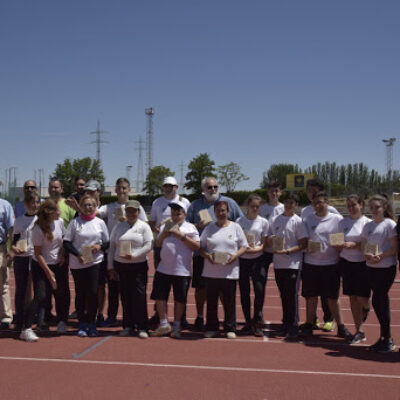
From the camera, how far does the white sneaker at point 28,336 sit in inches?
228

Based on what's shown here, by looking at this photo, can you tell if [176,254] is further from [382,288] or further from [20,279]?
[382,288]

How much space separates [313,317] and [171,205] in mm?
2495

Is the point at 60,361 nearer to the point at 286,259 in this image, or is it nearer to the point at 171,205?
the point at 171,205

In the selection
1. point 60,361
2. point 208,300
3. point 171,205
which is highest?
point 171,205

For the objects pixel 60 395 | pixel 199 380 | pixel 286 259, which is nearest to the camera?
pixel 60 395

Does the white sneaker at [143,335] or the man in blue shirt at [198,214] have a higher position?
the man in blue shirt at [198,214]

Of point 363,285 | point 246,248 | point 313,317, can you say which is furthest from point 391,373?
point 246,248

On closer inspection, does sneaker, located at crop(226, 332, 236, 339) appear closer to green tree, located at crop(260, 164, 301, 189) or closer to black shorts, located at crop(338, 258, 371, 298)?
black shorts, located at crop(338, 258, 371, 298)

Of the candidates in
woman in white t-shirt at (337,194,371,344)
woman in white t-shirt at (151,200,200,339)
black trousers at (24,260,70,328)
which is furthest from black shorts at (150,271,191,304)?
woman in white t-shirt at (337,194,371,344)

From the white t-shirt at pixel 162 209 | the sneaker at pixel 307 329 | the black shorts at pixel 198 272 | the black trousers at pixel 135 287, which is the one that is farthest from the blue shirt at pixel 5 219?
the sneaker at pixel 307 329

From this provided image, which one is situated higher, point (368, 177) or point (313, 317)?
point (368, 177)

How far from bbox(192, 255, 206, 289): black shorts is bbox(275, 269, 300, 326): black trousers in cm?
107

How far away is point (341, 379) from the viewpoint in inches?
178

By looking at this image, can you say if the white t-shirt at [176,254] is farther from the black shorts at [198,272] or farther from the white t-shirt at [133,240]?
the black shorts at [198,272]
